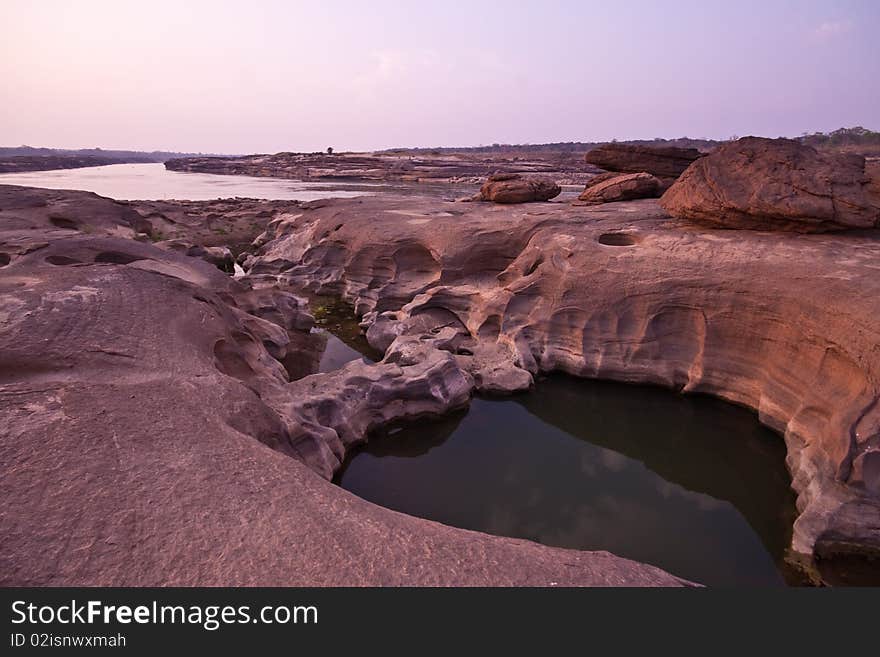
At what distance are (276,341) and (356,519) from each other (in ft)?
23.1

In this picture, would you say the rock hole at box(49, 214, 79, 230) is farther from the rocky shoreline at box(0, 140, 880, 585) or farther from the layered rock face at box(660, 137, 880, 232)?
the layered rock face at box(660, 137, 880, 232)

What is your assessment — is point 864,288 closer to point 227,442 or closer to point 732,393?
point 732,393

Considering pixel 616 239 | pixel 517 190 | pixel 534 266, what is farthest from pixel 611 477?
pixel 517 190

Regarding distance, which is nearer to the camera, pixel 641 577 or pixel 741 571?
pixel 641 577

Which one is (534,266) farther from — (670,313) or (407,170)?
(407,170)

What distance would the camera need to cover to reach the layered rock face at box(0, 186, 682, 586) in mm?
2896

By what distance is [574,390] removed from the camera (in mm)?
9258

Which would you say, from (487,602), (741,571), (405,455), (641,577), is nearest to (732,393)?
(741,571)

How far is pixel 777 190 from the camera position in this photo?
8.74 metres

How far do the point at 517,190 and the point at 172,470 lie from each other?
557 inches

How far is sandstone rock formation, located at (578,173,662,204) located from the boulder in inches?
94.3

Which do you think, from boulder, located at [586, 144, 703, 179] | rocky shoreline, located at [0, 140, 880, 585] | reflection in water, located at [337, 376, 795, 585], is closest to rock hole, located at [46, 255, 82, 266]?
rocky shoreline, located at [0, 140, 880, 585]

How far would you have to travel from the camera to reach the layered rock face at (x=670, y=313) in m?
5.95

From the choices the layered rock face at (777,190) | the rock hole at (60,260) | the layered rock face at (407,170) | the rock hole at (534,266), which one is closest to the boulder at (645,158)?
the layered rock face at (777,190)
